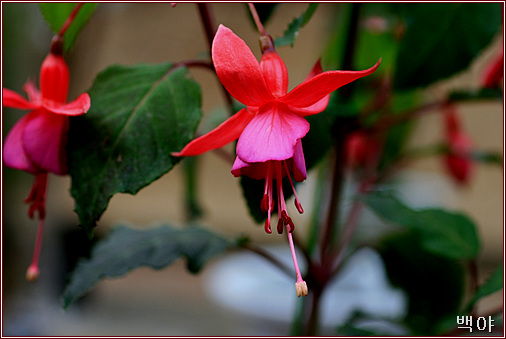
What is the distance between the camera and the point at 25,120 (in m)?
0.28

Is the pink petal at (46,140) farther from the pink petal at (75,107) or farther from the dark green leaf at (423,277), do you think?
the dark green leaf at (423,277)

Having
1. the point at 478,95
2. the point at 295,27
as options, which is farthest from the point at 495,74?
the point at 295,27

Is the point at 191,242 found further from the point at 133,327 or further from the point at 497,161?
the point at 133,327

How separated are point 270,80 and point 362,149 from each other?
44 centimetres

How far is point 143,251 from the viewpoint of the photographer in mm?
446

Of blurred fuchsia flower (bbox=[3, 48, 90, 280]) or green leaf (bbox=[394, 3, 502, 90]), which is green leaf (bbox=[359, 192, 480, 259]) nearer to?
green leaf (bbox=[394, 3, 502, 90])

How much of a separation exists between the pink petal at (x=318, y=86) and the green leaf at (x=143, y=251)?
0.22m

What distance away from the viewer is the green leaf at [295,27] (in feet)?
0.96

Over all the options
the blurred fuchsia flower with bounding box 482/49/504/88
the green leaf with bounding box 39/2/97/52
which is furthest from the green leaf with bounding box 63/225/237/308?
the blurred fuchsia flower with bounding box 482/49/504/88

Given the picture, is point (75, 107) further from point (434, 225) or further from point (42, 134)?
point (434, 225)

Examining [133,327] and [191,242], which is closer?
[191,242]

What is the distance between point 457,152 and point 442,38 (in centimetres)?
28

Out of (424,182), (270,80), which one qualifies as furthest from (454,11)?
(424,182)

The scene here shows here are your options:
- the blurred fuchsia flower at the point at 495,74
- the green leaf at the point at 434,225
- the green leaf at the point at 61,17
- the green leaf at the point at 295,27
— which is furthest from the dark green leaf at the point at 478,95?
the green leaf at the point at 61,17
